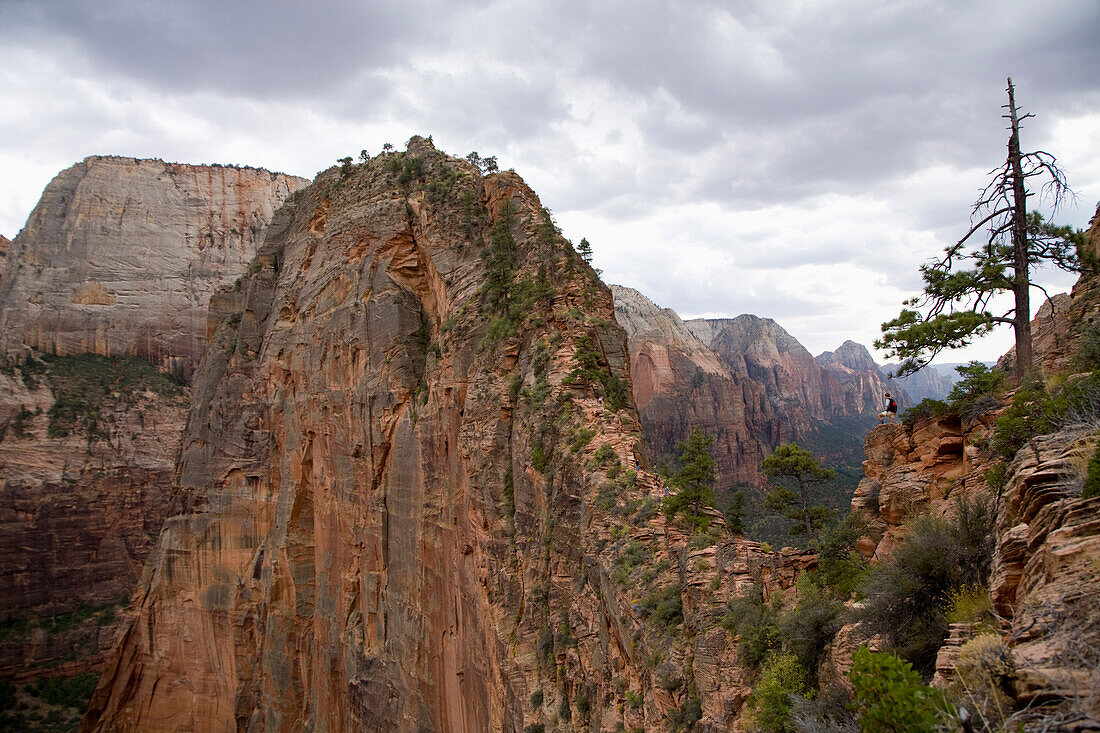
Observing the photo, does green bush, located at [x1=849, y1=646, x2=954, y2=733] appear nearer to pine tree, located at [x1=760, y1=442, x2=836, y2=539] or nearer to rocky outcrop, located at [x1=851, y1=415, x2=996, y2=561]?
rocky outcrop, located at [x1=851, y1=415, x2=996, y2=561]

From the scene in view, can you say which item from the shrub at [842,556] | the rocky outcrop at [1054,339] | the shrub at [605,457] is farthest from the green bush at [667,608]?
the rocky outcrop at [1054,339]

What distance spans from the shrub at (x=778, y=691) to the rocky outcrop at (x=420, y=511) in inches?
40.7

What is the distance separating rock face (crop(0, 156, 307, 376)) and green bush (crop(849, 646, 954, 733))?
9247 cm

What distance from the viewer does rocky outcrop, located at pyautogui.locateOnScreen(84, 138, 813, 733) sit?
1395cm

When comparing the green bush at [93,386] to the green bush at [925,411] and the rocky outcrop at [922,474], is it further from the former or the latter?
the green bush at [925,411]

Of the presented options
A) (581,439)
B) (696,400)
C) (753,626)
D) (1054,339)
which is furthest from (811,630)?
(696,400)

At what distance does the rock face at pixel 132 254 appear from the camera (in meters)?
77.2

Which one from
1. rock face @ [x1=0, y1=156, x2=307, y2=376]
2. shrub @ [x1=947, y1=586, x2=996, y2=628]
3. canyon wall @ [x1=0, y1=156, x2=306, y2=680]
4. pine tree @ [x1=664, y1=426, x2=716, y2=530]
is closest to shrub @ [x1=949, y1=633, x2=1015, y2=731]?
shrub @ [x1=947, y1=586, x2=996, y2=628]

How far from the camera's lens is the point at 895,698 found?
17.1ft

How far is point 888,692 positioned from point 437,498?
17934 mm

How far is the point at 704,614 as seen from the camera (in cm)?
1140

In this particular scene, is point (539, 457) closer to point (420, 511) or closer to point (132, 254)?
point (420, 511)

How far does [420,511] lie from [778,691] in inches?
617

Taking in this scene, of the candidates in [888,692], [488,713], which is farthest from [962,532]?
[488,713]
